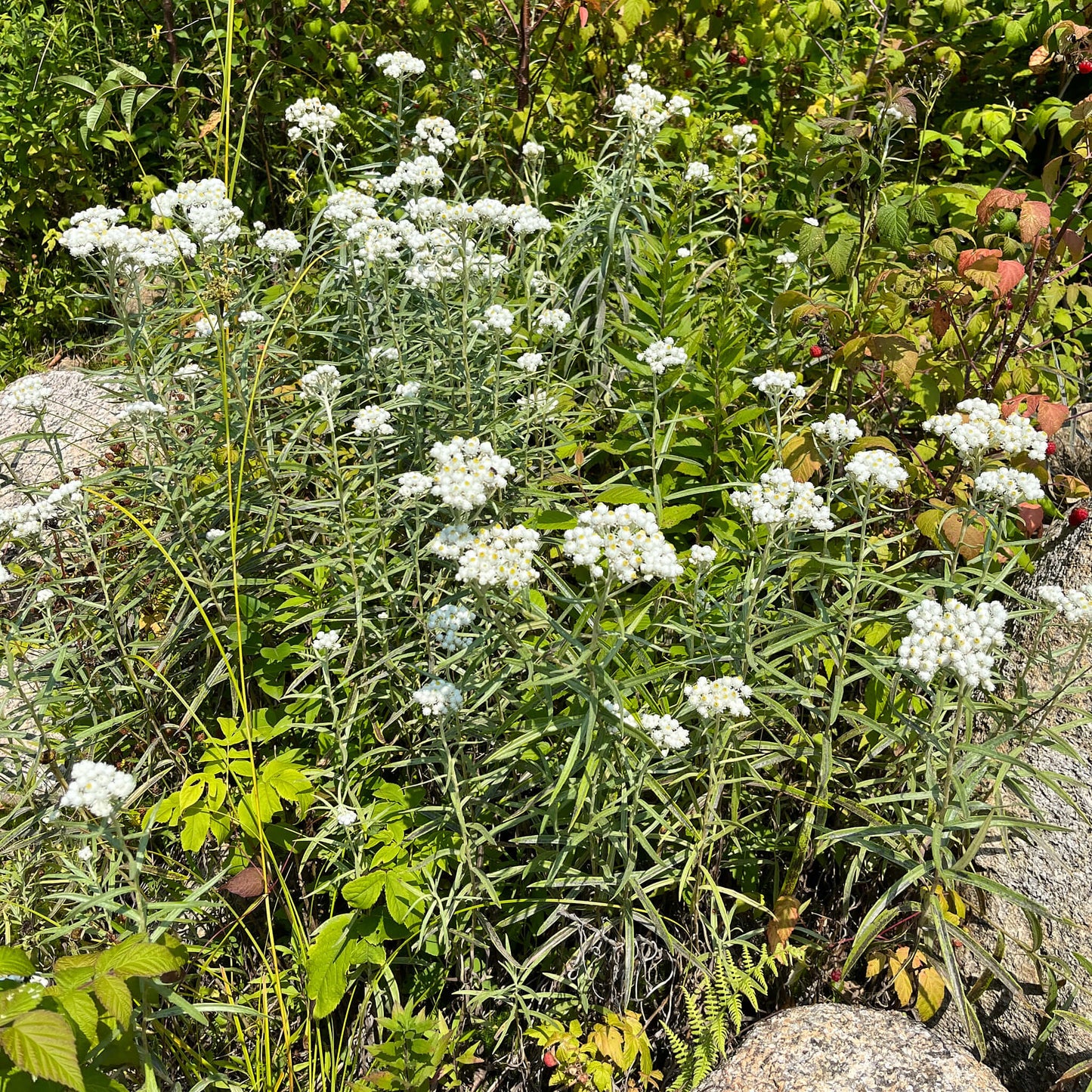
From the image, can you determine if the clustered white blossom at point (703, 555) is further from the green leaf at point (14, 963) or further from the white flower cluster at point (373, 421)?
the green leaf at point (14, 963)

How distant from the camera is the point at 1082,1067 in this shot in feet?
6.68

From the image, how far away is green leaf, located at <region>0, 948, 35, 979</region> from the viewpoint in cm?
163

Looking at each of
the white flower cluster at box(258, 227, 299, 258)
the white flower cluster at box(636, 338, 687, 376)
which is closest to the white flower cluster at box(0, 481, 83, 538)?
the white flower cluster at box(258, 227, 299, 258)

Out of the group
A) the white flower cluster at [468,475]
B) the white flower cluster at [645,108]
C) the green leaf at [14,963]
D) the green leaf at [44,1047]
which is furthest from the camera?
the white flower cluster at [645,108]

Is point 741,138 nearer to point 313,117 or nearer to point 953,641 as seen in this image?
point 313,117

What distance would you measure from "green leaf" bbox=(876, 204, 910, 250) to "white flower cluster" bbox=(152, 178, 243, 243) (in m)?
2.00

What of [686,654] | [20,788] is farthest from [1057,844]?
[20,788]

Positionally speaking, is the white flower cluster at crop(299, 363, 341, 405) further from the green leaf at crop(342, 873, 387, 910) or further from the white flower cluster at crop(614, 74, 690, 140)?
the white flower cluster at crop(614, 74, 690, 140)

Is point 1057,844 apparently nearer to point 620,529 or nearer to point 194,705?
point 620,529

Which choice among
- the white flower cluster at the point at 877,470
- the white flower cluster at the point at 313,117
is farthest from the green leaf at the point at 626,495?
the white flower cluster at the point at 313,117

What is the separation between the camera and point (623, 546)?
6.09ft

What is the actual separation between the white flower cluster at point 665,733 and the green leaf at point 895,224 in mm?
1858

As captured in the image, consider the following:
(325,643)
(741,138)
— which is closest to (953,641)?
(325,643)

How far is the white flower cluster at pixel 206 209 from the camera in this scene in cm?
276
